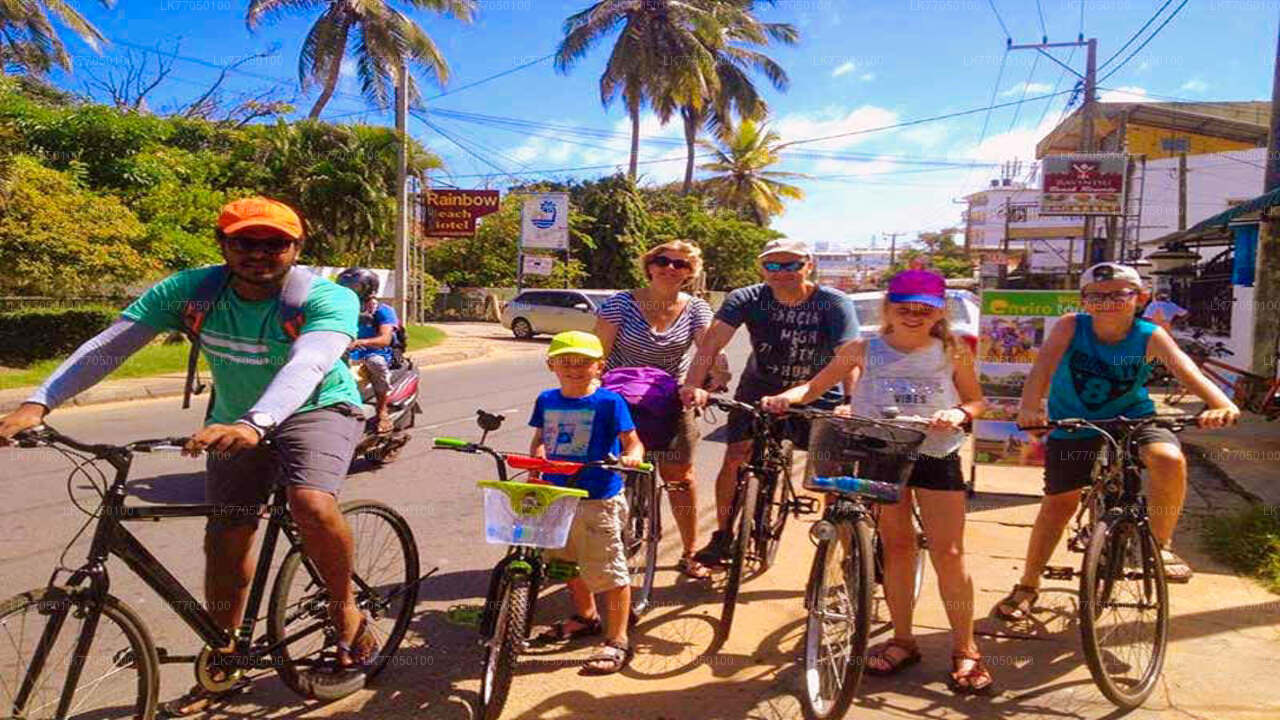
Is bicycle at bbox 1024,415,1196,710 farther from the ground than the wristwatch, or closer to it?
closer to it

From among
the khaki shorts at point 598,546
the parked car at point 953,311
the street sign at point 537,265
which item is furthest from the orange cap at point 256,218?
the street sign at point 537,265

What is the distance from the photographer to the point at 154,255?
15828mm

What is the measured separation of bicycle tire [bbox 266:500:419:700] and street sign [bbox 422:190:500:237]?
21555 millimetres

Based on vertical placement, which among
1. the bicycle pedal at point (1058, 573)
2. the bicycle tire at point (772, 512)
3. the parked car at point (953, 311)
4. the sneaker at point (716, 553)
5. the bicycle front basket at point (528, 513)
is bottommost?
the sneaker at point (716, 553)

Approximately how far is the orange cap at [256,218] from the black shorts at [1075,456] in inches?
132

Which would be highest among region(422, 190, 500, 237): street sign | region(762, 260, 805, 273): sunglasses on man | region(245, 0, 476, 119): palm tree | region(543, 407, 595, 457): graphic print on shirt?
region(245, 0, 476, 119): palm tree

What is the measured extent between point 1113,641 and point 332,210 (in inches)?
838

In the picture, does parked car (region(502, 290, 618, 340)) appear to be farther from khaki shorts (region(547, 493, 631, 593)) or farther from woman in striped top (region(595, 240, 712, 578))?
khaki shorts (region(547, 493, 631, 593))

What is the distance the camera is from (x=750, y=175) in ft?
152

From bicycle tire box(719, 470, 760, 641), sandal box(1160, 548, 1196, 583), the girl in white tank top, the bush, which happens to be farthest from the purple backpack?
the bush

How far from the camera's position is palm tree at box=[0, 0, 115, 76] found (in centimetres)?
2610

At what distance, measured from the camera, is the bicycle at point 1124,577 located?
332cm

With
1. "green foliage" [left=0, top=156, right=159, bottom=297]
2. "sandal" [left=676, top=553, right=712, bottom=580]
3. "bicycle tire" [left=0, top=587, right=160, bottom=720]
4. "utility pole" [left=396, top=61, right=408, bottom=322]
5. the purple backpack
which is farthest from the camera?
"utility pole" [left=396, top=61, right=408, bottom=322]

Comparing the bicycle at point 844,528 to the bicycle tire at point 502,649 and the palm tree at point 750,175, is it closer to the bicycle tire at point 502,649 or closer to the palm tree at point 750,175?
the bicycle tire at point 502,649
